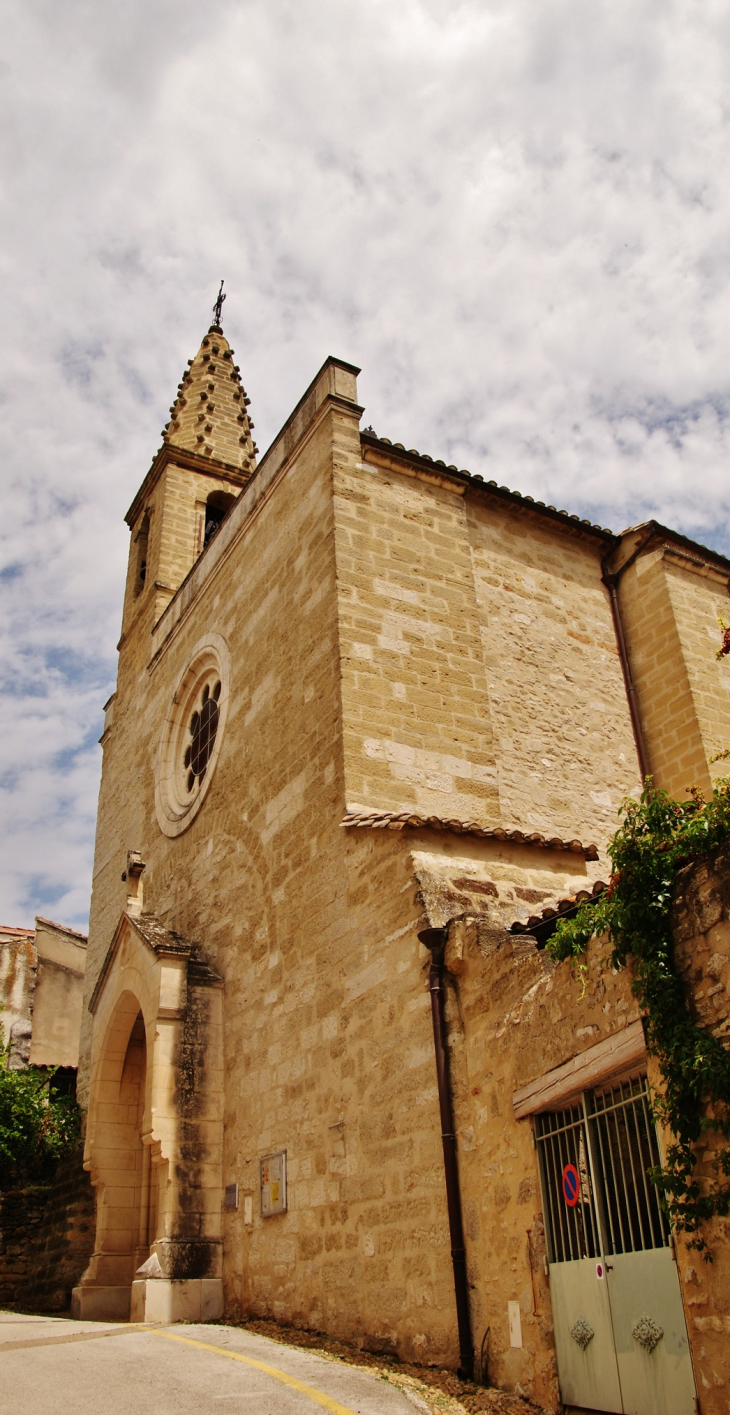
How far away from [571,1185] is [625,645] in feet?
24.2

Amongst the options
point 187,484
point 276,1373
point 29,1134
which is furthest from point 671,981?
point 187,484

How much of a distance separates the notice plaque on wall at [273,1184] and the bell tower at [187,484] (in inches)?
362

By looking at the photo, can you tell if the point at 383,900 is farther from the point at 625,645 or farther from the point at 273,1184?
the point at 625,645

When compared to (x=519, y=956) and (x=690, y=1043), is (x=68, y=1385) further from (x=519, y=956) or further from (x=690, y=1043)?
(x=690, y=1043)

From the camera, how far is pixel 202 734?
12.4 m

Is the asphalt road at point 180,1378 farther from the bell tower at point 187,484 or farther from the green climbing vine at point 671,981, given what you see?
the bell tower at point 187,484

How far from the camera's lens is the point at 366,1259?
21.7 feet

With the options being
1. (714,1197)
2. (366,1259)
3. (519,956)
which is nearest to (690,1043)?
(714,1197)

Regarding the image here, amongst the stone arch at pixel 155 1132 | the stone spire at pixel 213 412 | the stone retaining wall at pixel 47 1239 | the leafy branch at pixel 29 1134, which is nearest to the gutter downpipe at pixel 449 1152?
the stone arch at pixel 155 1132

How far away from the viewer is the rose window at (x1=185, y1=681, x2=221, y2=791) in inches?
→ 474

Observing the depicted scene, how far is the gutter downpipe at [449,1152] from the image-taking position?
18.1ft

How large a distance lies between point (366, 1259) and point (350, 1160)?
62cm

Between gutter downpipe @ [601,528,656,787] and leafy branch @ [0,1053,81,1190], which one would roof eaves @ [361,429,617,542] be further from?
leafy branch @ [0,1053,81,1190]

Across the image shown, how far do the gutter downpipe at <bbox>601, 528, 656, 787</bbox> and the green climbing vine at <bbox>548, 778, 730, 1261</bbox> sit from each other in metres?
5.78
